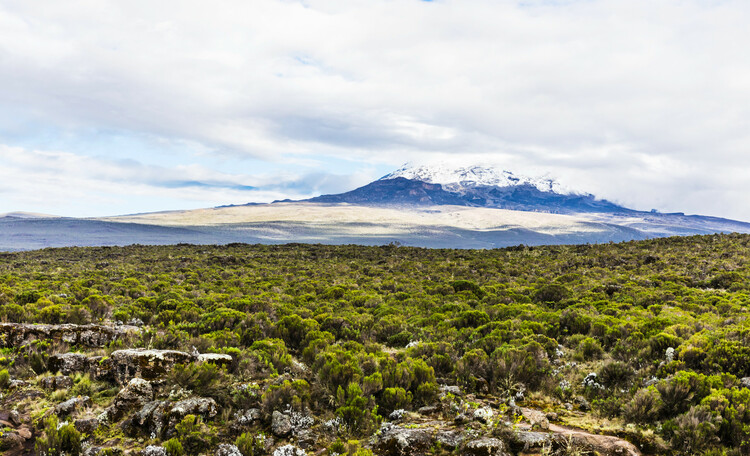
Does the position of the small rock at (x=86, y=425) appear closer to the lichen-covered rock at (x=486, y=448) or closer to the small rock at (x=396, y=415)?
the small rock at (x=396, y=415)

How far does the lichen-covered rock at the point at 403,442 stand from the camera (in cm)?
496

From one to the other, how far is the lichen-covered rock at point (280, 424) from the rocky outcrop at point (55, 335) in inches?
198

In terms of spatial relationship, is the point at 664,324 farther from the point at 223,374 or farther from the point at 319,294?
the point at 319,294

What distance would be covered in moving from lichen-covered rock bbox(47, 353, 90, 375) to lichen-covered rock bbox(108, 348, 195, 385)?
0.55m

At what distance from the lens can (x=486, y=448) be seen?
4762 mm

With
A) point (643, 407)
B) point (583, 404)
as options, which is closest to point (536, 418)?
point (583, 404)

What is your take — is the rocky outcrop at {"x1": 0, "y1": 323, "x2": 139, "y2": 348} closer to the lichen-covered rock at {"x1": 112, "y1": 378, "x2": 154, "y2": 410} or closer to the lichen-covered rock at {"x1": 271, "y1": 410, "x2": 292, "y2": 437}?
the lichen-covered rock at {"x1": 112, "y1": 378, "x2": 154, "y2": 410}

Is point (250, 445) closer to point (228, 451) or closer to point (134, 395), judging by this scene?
point (228, 451)

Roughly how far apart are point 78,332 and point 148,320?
2.91m

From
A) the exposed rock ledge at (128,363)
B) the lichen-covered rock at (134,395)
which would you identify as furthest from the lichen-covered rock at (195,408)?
the exposed rock ledge at (128,363)

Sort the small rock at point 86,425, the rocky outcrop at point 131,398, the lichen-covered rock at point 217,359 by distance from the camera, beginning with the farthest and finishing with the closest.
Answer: the lichen-covered rock at point 217,359 → the rocky outcrop at point 131,398 → the small rock at point 86,425

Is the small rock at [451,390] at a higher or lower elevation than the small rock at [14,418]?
higher

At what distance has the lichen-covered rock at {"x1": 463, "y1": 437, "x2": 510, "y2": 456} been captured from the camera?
186 inches

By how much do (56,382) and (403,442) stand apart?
5995 millimetres
